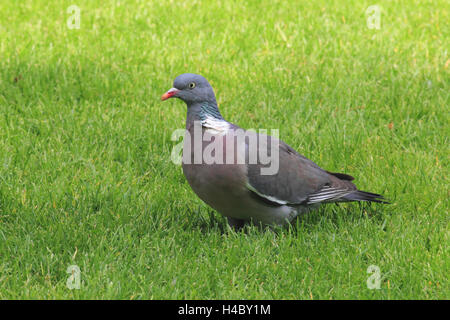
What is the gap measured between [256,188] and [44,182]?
1566 mm

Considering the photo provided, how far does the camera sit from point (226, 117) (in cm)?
562

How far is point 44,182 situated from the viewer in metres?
4.48

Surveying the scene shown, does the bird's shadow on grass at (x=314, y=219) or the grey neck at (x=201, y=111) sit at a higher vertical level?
the grey neck at (x=201, y=111)

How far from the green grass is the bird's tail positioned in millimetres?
122

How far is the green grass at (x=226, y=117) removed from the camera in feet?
11.8

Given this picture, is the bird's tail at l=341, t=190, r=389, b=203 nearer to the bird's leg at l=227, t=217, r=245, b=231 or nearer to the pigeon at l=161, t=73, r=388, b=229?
the pigeon at l=161, t=73, r=388, b=229

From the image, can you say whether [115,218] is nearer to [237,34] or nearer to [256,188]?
[256,188]

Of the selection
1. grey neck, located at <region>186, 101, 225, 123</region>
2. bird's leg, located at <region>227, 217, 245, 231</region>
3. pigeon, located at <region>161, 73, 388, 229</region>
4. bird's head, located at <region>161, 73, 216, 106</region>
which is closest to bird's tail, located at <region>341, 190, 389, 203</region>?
pigeon, located at <region>161, 73, 388, 229</region>

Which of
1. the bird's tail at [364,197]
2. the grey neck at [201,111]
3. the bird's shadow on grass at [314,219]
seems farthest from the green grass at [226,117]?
the grey neck at [201,111]

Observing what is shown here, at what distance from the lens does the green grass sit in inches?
142

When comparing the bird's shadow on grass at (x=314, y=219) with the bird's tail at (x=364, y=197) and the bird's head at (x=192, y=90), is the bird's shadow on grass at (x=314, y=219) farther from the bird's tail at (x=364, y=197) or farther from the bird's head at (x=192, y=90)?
the bird's head at (x=192, y=90)

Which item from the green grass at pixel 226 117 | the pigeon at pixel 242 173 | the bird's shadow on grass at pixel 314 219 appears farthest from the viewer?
the bird's shadow on grass at pixel 314 219
